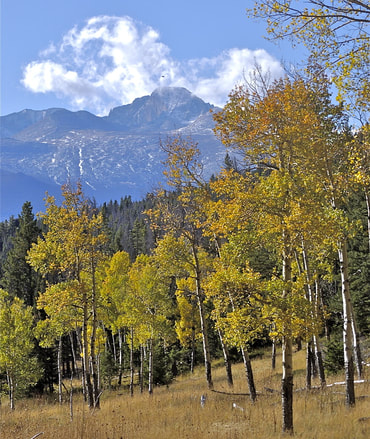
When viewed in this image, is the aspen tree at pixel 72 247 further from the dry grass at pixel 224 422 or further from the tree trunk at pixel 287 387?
the tree trunk at pixel 287 387

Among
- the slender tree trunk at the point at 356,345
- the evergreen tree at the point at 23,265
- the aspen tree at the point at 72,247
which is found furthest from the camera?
the evergreen tree at the point at 23,265

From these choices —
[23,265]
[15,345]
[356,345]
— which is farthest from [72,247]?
[23,265]

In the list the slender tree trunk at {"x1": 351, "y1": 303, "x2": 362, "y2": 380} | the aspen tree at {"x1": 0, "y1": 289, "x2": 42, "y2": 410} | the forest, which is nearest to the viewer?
the forest

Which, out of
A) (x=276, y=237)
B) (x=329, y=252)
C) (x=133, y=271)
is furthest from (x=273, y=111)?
(x=133, y=271)

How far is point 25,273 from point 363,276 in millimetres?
36494

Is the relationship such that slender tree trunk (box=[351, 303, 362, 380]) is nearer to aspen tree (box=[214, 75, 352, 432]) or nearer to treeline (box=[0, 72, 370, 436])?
treeline (box=[0, 72, 370, 436])

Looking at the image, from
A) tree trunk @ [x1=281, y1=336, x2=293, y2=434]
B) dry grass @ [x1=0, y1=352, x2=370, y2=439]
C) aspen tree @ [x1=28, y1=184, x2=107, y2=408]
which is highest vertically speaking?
aspen tree @ [x1=28, y1=184, x2=107, y2=408]

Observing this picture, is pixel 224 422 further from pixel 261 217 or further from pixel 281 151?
pixel 281 151

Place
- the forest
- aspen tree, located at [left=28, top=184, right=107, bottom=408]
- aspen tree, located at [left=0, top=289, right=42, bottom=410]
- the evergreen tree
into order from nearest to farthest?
1. the forest
2. aspen tree, located at [left=28, top=184, right=107, bottom=408]
3. aspen tree, located at [left=0, top=289, right=42, bottom=410]
4. the evergreen tree

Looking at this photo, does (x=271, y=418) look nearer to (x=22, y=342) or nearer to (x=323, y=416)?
(x=323, y=416)

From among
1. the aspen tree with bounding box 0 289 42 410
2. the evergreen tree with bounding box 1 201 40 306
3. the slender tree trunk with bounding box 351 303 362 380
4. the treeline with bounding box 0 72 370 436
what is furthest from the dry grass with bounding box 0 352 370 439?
the evergreen tree with bounding box 1 201 40 306

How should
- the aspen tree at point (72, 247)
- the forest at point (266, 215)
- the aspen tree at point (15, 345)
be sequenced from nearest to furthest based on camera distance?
the forest at point (266, 215) < the aspen tree at point (72, 247) < the aspen tree at point (15, 345)

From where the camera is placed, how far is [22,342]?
92.0 ft

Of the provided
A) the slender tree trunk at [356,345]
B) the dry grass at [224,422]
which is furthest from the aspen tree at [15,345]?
the slender tree trunk at [356,345]
